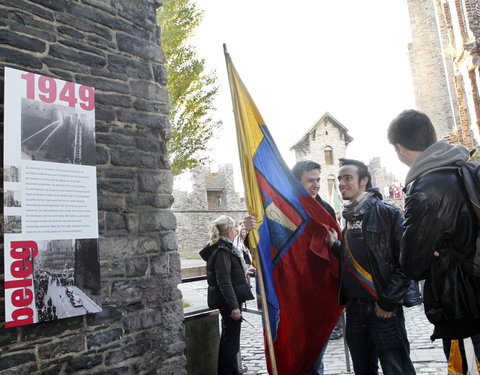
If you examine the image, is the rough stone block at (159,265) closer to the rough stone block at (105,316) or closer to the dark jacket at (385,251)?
the rough stone block at (105,316)

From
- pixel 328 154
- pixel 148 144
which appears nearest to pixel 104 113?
pixel 148 144

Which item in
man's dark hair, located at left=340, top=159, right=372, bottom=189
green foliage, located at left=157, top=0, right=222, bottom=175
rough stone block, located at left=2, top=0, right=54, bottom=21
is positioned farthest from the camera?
green foliage, located at left=157, top=0, right=222, bottom=175

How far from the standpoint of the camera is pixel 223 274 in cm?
439

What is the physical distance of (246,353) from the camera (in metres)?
5.83

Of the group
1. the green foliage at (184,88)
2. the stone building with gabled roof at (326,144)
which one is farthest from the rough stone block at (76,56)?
the stone building with gabled roof at (326,144)

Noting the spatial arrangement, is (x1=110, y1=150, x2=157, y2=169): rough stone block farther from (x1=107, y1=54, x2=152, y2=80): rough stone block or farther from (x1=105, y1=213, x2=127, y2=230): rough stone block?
(x1=107, y1=54, x2=152, y2=80): rough stone block

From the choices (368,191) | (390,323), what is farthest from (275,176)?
(390,323)

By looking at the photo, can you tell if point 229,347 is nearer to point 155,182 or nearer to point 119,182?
point 155,182

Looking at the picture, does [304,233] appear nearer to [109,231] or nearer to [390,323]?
[390,323]

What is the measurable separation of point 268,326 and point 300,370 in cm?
60

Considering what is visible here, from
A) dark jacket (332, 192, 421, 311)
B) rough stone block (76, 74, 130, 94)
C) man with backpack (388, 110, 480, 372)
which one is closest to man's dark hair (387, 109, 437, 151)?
man with backpack (388, 110, 480, 372)

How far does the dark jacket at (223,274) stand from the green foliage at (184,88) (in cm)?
612

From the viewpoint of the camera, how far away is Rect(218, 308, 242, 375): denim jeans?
14.4 feet

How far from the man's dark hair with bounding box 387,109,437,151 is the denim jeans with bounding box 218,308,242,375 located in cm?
270
